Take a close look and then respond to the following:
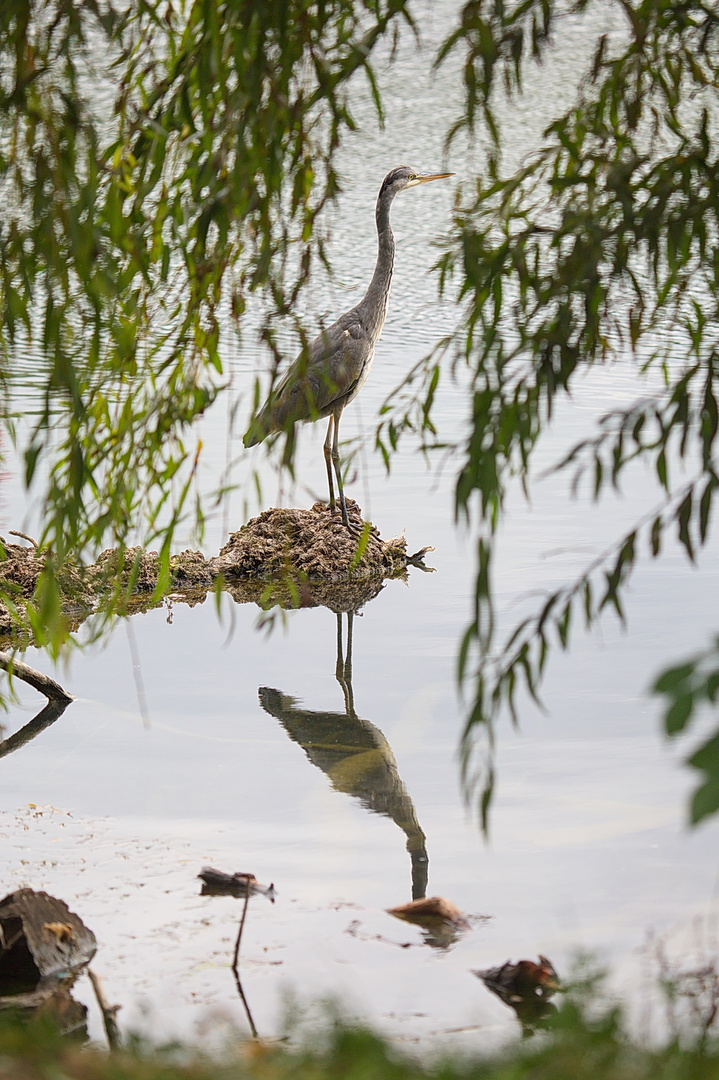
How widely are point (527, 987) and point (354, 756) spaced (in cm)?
136

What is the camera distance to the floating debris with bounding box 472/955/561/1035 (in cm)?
235

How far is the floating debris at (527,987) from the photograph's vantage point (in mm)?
2346

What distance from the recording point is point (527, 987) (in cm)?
240

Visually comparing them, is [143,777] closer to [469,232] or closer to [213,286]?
[213,286]

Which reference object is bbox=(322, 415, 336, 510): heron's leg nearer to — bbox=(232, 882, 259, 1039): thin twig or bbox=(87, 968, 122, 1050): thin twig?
bbox=(232, 882, 259, 1039): thin twig

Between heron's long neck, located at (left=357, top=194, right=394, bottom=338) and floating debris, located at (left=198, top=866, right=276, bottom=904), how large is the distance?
3388mm

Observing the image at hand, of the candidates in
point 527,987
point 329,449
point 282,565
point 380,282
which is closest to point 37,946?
point 527,987

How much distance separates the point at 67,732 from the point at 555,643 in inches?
69.4

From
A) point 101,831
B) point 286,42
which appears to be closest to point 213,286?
point 286,42

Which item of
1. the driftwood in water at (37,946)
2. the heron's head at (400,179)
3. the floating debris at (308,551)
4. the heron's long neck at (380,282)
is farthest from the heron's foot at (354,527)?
the driftwood in water at (37,946)

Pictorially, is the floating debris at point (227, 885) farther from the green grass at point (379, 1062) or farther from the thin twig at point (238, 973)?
the green grass at point (379, 1062)

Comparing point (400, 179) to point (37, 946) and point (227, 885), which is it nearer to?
point (227, 885)

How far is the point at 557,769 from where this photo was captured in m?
3.51

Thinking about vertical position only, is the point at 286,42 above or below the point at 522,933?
above
